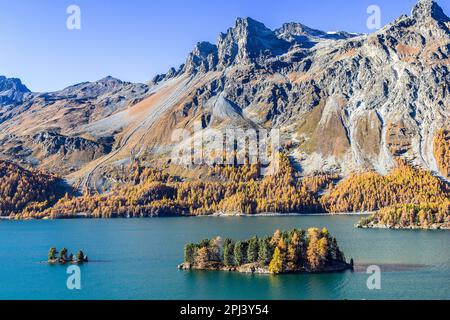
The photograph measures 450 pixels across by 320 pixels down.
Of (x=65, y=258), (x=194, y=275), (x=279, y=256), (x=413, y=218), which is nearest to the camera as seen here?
(x=279, y=256)

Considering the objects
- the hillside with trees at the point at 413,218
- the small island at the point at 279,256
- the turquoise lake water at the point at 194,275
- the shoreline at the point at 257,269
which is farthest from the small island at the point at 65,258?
the hillside with trees at the point at 413,218

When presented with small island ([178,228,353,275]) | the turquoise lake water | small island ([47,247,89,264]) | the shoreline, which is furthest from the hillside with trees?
small island ([47,247,89,264])

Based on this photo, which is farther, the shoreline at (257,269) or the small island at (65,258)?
the small island at (65,258)

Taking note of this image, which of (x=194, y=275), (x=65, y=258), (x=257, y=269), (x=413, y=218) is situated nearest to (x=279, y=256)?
(x=257, y=269)

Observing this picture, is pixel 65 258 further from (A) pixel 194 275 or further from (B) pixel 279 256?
(B) pixel 279 256

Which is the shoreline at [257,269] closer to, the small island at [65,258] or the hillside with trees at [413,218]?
the small island at [65,258]

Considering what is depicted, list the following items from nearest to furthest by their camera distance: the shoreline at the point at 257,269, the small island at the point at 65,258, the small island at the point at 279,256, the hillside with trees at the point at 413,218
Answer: the shoreline at the point at 257,269, the small island at the point at 279,256, the small island at the point at 65,258, the hillside with trees at the point at 413,218

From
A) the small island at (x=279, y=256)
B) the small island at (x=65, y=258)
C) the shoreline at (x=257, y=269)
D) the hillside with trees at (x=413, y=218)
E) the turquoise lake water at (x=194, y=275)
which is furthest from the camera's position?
the hillside with trees at (x=413, y=218)

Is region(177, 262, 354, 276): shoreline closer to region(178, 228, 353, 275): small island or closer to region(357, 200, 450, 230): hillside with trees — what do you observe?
region(178, 228, 353, 275): small island

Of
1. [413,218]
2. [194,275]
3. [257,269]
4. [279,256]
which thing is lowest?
[194,275]
